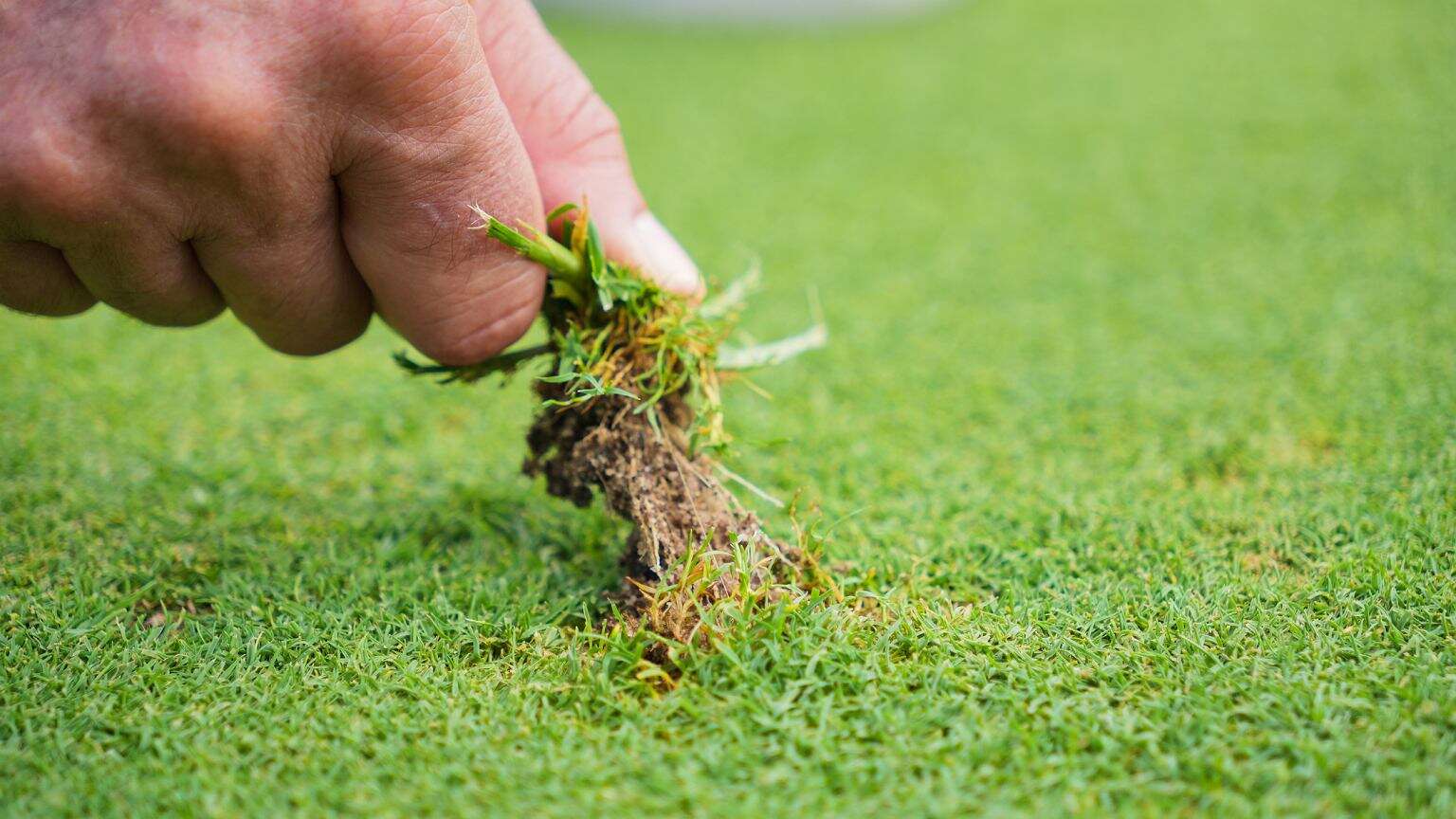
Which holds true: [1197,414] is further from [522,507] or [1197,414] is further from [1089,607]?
[522,507]

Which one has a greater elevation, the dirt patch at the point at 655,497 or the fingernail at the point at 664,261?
the fingernail at the point at 664,261

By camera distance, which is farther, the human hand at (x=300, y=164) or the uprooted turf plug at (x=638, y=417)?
the uprooted turf plug at (x=638, y=417)

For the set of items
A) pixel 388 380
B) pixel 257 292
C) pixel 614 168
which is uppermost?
pixel 614 168

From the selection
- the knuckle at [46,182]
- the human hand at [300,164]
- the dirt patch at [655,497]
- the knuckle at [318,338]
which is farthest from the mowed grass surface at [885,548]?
the knuckle at [46,182]

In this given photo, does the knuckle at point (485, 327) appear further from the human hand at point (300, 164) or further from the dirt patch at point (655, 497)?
the dirt patch at point (655, 497)

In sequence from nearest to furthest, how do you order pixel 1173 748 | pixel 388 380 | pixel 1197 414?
1. pixel 1173 748
2. pixel 1197 414
3. pixel 388 380

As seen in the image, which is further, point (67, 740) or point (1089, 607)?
point (1089, 607)

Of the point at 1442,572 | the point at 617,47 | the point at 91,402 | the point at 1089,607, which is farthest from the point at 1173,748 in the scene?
the point at 617,47
